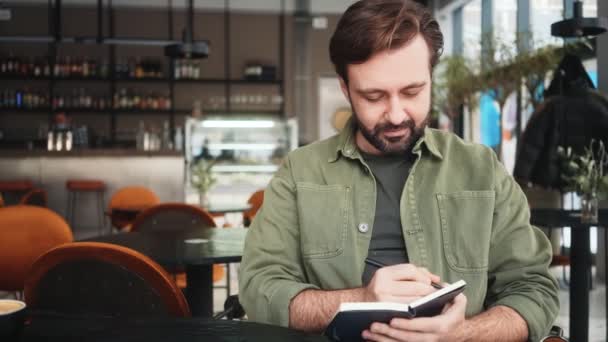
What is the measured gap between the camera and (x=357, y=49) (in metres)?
1.27

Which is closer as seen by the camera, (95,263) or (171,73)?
(95,263)

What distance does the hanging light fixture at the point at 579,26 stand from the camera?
4.04m

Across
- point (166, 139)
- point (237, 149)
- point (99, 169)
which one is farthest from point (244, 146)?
point (166, 139)

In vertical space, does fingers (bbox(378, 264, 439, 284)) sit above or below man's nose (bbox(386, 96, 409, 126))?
below

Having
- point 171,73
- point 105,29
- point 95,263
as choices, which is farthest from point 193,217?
point 105,29

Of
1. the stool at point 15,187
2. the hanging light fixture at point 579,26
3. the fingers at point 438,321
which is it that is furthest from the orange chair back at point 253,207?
the stool at point 15,187

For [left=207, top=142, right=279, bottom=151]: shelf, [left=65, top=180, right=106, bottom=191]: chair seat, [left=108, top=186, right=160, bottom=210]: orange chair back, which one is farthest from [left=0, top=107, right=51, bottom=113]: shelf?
[left=108, top=186, right=160, bottom=210]: orange chair back

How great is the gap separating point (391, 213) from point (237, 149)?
20.1 feet

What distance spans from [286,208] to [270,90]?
8.50 meters

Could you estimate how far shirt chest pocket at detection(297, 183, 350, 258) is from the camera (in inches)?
52.4

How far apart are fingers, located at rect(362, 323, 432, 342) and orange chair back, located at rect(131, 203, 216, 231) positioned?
2173 millimetres

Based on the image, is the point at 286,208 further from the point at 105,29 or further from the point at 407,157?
the point at 105,29

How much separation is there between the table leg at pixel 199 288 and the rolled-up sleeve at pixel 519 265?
1199 millimetres

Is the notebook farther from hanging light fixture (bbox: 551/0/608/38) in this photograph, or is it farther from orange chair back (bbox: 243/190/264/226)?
hanging light fixture (bbox: 551/0/608/38)
